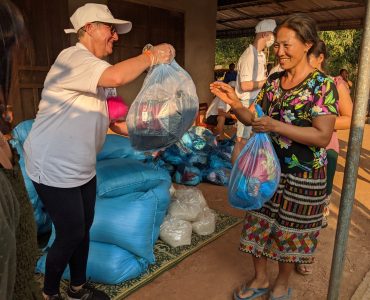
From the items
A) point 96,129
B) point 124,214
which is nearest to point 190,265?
point 124,214

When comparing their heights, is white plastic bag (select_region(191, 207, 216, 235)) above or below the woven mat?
above

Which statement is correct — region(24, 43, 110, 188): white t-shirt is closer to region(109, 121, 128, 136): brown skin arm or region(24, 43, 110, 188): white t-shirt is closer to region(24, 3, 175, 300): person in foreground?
region(24, 3, 175, 300): person in foreground

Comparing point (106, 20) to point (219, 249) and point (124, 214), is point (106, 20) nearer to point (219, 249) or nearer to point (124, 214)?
point (124, 214)

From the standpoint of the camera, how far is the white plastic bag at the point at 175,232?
102 inches

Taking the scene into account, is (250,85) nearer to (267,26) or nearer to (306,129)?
(267,26)

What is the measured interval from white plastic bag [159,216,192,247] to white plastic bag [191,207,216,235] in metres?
0.14

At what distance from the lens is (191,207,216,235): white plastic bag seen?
2799mm

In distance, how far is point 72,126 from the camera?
156 centimetres

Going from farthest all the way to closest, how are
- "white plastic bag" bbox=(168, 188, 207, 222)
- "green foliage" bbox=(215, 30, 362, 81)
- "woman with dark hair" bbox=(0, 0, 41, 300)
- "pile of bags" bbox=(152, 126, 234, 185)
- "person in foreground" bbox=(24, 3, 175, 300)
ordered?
"green foliage" bbox=(215, 30, 362, 81) → "pile of bags" bbox=(152, 126, 234, 185) → "white plastic bag" bbox=(168, 188, 207, 222) → "person in foreground" bbox=(24, 3, 175, 300) → "woman with dark hair" bbox=(0, 0, 41, 300)

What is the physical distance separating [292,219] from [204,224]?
1.11 metres

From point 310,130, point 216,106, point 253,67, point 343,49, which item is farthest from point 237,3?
point 343,49

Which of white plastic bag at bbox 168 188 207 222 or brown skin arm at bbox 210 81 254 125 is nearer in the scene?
brown skin arm at bbox 210 81 254 125

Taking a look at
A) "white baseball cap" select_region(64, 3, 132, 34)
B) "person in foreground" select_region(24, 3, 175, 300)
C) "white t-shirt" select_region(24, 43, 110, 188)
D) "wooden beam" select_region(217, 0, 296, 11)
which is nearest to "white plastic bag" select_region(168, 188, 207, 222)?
"person in foreground" select_region(24, 3, 175, 300)

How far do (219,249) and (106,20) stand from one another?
1.85 metres
